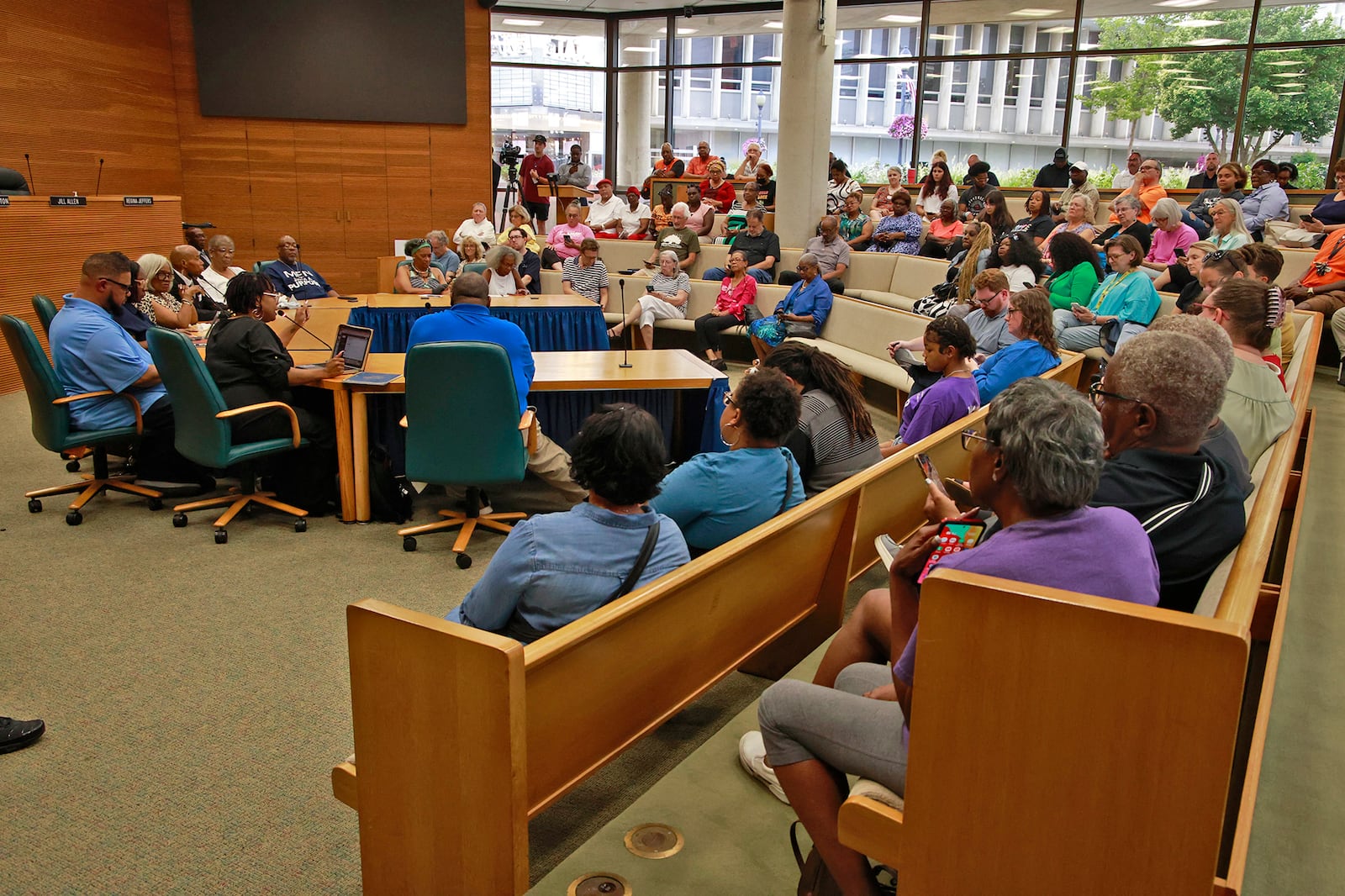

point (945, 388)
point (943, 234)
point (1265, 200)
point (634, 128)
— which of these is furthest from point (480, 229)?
point (945, 388)

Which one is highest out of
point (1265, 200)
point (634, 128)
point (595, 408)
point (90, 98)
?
point (634, 128)

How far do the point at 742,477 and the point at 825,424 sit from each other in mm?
740

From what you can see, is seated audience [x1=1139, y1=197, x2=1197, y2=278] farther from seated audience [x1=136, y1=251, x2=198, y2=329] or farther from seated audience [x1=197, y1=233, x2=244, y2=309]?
seated audience [x1=197, y1=233, x2=244, y2=309]

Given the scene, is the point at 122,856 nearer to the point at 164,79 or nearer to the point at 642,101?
the point at 164,79

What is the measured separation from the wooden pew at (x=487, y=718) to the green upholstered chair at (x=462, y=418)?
6.53 ft

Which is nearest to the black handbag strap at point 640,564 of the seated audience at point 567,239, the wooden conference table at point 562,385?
the wooden conference table at point 562,385

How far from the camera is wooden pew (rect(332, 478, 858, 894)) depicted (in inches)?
64.2

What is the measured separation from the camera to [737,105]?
14.9 meters

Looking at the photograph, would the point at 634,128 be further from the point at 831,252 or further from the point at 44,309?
the point at 44,309

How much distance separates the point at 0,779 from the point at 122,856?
0.58 m

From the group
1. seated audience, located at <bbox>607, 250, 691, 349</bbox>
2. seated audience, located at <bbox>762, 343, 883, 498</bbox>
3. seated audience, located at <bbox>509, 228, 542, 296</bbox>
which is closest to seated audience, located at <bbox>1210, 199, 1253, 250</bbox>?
seated audience, located at <bbox>607, 250, 691, 349</bbox>

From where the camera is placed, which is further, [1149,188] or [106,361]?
[1149,188]

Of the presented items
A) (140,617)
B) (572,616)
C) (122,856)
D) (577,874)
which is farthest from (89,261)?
(577,874)

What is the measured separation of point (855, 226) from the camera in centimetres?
999
